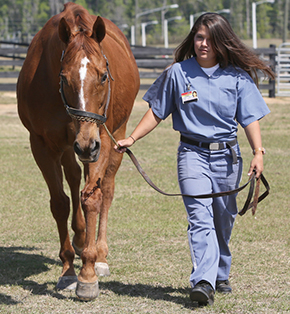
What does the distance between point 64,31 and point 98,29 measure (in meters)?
0.23

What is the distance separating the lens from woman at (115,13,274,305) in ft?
12.2

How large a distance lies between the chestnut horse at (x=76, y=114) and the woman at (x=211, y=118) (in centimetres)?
46

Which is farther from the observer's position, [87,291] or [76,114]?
[87,291]

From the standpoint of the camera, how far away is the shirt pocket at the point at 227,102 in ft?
12.4

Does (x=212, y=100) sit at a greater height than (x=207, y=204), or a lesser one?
greater

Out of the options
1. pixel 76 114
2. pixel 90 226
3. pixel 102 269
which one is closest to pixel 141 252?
pixel 102 269

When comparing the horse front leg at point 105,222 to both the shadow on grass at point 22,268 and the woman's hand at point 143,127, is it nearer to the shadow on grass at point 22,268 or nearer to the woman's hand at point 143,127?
the shadow on grass at point 22,268

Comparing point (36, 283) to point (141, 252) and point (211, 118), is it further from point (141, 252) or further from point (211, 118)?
point (211, 118)

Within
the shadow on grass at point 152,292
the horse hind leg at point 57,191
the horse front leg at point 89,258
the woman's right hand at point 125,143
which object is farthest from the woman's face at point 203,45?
the shadow on grass at point 152,292

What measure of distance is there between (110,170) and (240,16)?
94.8 meters

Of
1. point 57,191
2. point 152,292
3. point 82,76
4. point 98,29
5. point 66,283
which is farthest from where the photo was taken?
point 57,191

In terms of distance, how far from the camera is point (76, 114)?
11.1 feet

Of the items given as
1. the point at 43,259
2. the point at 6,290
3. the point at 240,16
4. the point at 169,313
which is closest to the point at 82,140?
the point at 169,313

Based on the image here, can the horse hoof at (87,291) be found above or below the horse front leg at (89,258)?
below
